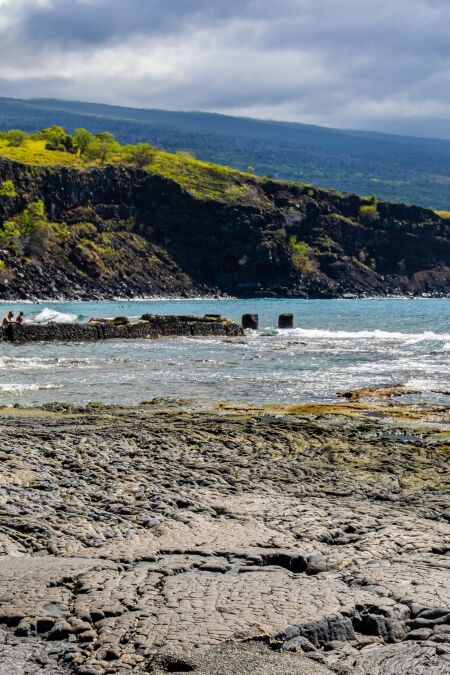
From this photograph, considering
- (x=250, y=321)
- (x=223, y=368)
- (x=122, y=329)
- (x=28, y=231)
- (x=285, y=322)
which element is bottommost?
(x=285, y=322)

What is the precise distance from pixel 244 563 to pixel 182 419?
549 inches

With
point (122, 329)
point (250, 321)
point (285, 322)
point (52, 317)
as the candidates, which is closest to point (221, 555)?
point (122, 329)

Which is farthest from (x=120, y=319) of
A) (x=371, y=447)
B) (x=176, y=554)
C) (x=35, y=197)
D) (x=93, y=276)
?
(x=35, y=197)

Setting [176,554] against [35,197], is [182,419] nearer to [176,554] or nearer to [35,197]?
[176,554]

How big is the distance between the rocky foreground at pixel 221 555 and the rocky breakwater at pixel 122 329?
40.2 m

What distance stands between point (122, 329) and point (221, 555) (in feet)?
176

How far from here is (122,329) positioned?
64.6 m

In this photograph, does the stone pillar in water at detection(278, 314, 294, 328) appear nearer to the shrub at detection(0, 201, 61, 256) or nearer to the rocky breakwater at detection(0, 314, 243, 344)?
the rocky breakwater at detection(0, 314, 243, 344)

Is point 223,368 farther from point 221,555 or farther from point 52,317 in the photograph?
point 52,317

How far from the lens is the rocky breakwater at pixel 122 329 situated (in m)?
60.7

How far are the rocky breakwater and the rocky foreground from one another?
132ft

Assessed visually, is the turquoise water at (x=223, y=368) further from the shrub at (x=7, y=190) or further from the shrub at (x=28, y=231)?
the shrub at (x=7, y=190)

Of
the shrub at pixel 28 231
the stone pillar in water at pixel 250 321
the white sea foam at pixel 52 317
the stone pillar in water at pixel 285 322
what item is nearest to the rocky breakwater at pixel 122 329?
the stone pillar in water at pixel 250 321

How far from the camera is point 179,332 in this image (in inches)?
2675
